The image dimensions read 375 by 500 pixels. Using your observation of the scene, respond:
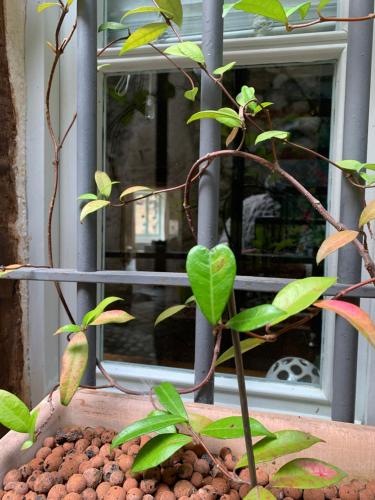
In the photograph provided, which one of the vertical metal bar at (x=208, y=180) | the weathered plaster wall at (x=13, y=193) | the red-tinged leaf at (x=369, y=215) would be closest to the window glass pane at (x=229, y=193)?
the weathered plaster wall at (x=13, y=193)

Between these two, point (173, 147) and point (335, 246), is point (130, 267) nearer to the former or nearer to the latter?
point (173, 147)

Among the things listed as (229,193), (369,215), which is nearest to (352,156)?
(369,215)

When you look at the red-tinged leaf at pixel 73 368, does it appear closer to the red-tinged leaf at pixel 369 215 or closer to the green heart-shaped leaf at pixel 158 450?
the green heart-shaped leaf at pixel 158 450

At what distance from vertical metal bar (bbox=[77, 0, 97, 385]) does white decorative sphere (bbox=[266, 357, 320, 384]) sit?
478mm

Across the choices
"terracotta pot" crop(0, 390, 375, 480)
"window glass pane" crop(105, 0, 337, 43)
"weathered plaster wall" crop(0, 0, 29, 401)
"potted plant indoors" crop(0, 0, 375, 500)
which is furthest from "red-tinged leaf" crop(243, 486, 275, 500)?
"window glass pane" crop(105, 0, 337, 43)

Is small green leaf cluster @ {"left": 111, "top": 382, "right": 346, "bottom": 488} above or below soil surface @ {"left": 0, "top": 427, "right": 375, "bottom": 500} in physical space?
above

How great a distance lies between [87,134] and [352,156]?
385 millimetres

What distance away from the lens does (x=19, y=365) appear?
0.75 metres

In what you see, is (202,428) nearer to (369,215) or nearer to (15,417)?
(15,417)

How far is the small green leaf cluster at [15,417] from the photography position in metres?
0.43

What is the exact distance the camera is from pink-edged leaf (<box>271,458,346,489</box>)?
14.2 inches

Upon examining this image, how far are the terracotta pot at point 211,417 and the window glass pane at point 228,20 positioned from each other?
2.28 ft

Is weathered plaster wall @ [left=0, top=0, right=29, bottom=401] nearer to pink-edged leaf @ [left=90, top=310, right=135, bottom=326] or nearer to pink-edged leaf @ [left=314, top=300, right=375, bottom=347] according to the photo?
pink-edged leaf @ [left=90, top=310, right=135, bottom=326]

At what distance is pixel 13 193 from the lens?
734mm
